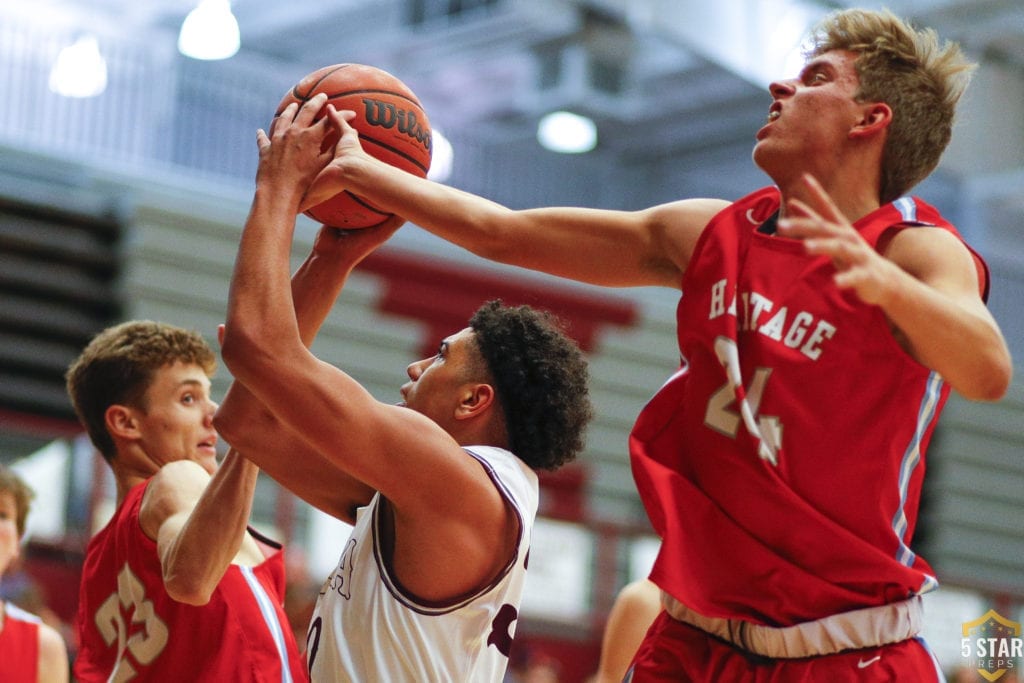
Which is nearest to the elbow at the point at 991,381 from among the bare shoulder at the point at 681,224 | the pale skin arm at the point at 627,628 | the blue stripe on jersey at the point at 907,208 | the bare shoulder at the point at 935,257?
the bare shoulder at the point at 935,257

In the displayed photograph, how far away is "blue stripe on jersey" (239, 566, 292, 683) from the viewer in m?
3.38

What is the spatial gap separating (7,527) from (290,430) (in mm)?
1841

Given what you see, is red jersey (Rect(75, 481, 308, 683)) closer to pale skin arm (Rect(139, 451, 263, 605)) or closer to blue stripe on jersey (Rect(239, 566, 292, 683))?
blue stripe on jersey (Rect(239, 566, 292, 683))

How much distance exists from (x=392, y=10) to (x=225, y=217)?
4758mm

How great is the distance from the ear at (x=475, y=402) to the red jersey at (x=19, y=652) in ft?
7.54

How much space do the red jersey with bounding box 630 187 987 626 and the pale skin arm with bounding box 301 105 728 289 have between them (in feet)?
0.64

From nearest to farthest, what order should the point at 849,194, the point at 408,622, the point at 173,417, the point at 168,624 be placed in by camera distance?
the point at 849,194
the point at 408,622
the point at 168,624
the point at 173,417

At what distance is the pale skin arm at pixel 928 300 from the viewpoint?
6.73ft

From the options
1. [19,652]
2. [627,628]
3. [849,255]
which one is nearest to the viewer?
[849,255]

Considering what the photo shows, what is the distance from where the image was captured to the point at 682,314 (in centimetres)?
257

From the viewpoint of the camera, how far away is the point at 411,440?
2.60m

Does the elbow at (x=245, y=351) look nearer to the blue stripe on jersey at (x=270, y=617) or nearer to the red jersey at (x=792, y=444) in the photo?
the red jersey at (x=792, y=444)

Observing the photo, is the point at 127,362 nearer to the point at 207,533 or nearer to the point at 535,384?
the point at 207,533

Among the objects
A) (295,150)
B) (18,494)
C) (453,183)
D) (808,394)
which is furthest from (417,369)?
(453,183)
